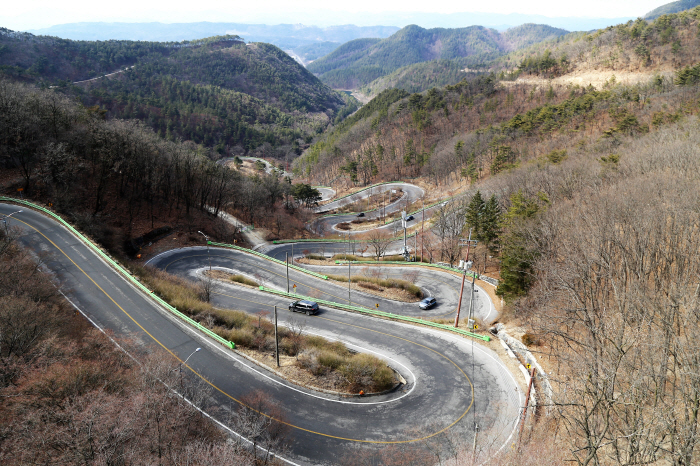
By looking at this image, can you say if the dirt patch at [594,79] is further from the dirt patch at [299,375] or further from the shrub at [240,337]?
the shrub at [240,337]

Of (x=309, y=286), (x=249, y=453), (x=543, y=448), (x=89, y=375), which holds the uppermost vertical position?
(x=89, y=375)

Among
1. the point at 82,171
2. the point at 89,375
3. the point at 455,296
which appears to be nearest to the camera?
the point at 89,375

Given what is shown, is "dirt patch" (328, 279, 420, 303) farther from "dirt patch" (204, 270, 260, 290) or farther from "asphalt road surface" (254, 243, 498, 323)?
"dirt patch" (204, 270, 260, 290)

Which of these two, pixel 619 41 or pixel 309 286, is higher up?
pixel 619 41

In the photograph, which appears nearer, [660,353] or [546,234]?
[660,353]

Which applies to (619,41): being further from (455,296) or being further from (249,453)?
(249,453)

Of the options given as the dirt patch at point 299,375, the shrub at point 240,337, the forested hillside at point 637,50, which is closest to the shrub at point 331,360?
the dirt patch at point 299,375

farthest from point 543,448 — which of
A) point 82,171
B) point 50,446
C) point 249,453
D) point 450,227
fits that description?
point 82,171

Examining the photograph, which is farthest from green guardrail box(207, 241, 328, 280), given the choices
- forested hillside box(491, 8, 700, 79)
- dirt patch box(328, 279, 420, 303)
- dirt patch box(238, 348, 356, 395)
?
forested hillside box(491, 8, 700, 79)
